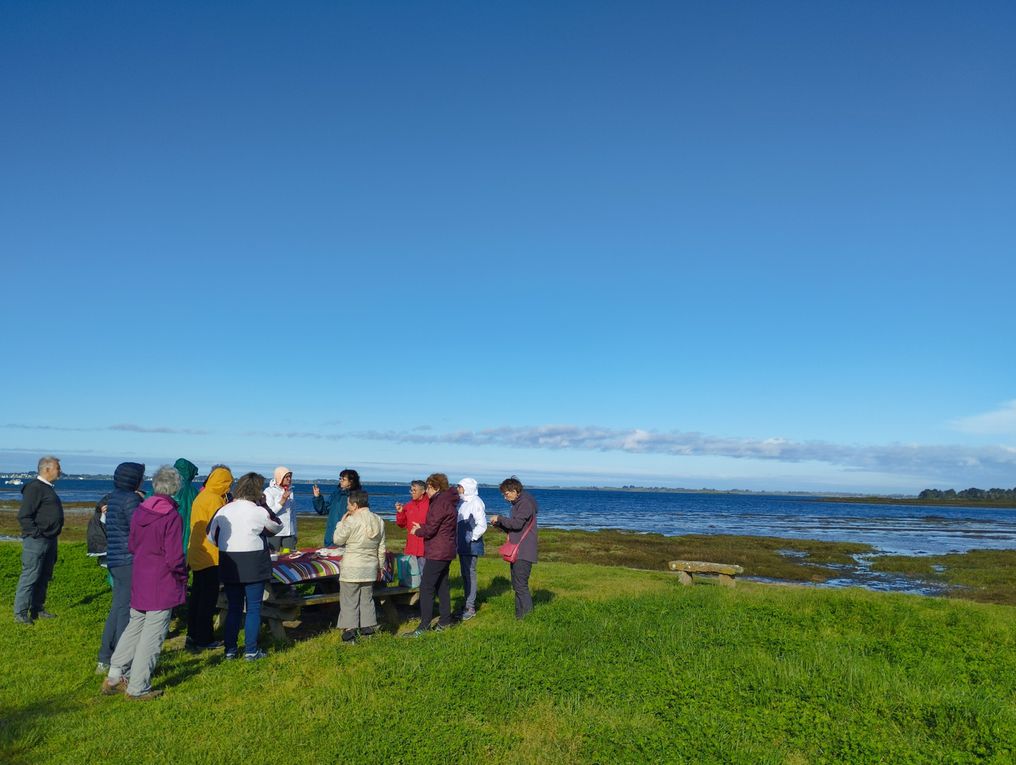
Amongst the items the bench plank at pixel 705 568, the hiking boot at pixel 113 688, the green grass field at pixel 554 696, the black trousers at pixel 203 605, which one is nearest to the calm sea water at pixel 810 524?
the black trousers at pixel 203 605

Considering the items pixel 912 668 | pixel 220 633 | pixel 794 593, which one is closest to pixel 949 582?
pixel 794 593

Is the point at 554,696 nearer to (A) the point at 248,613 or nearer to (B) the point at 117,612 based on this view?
(A) the point at 248,613

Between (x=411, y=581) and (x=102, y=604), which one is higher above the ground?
(x=411, y=581)

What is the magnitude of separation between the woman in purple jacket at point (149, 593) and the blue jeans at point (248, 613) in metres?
1.17

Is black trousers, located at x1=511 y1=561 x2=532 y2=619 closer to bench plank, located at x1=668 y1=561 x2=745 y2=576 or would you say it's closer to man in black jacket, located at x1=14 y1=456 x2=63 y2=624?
bench plank, located at x1=668 y1=561 x2=745 y2=576

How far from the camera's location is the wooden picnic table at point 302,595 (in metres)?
8.80

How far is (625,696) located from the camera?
21.5 feet

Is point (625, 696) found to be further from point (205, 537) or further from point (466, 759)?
point (205, 537)

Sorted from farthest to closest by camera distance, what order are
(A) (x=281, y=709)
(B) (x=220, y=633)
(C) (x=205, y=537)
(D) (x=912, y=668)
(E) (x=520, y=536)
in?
(E) (x=520, y=536) → (B) (x=220, y=633) → (C) (x=205, y=537) → (D) (x=912, y=668) → (A) (x=281, y=709)

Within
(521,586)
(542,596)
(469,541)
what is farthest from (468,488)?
(542,596)

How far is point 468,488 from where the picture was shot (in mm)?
11555

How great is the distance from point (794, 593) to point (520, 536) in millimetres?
6289

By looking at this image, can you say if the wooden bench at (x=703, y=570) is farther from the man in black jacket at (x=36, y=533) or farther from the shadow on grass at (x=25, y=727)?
the shadow on grass at (x=25, y=727)

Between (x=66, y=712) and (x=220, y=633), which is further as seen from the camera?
(x=220, y=633)
